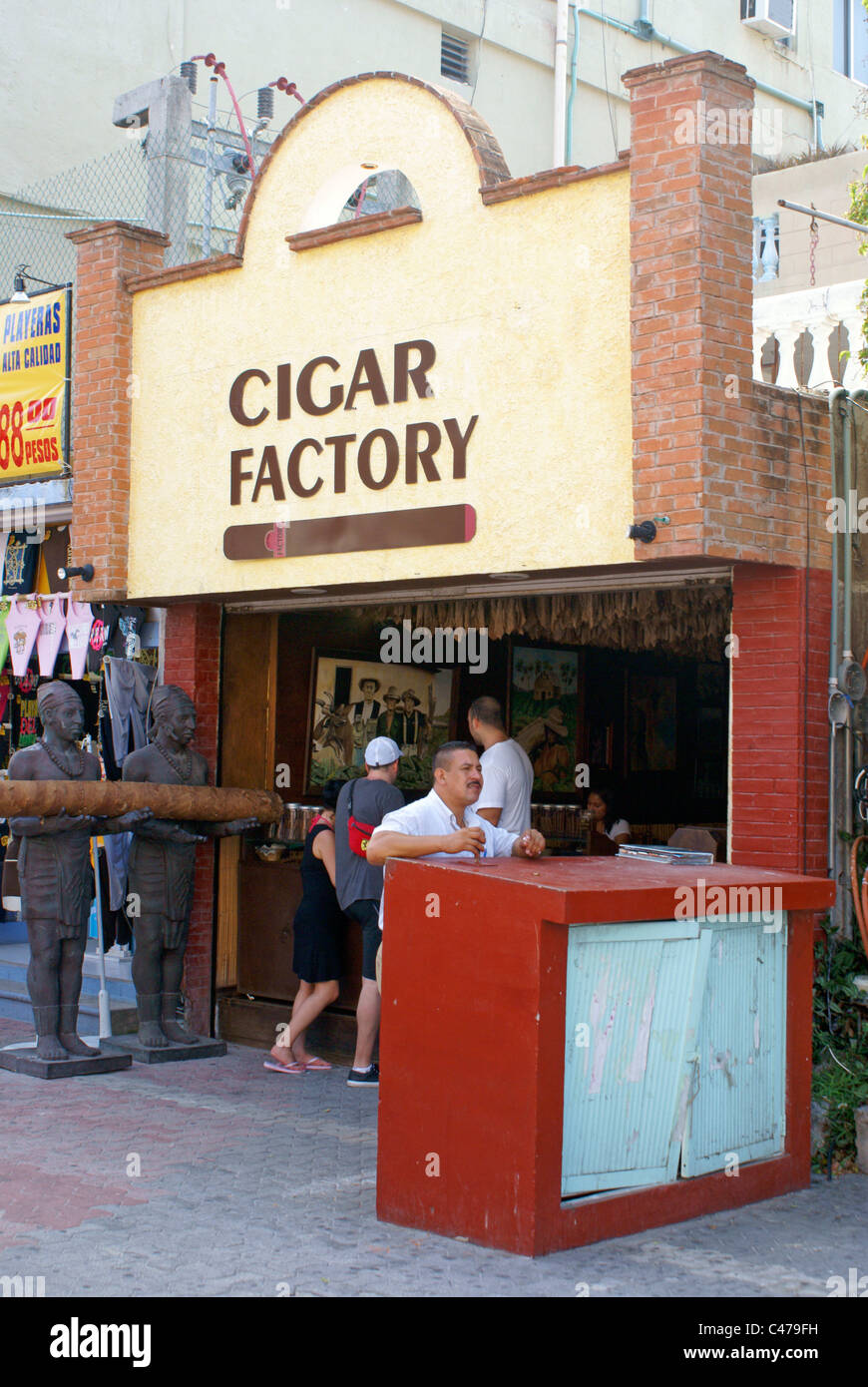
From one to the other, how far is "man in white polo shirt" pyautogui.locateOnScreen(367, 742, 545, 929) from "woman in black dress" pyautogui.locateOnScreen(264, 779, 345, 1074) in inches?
102

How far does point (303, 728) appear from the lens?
37.1ft

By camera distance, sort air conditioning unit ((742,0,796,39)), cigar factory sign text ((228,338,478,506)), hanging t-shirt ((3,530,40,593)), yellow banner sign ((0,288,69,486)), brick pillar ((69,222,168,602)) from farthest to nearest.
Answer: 1. air conditioning unit ((742,0,796,39))
2. hanging t-shirt ((3,530,40,593))
3. yellow banner sign ((0,288,69,486))
4. brick pillar ((69,222,168,602))
5. cigar factory sign text ((228,338,478,506))

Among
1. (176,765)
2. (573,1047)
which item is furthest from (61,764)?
(573,1047)

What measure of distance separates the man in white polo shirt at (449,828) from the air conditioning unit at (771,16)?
1990 cm

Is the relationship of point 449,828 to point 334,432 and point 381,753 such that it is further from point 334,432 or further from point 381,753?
point 334,432

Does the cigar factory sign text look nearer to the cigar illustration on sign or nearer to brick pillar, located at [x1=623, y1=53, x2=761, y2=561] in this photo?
the cigar illustration on sign

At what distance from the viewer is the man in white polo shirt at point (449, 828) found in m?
6.30

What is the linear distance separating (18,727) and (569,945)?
9089 mm

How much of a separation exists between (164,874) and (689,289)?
504 centimetres

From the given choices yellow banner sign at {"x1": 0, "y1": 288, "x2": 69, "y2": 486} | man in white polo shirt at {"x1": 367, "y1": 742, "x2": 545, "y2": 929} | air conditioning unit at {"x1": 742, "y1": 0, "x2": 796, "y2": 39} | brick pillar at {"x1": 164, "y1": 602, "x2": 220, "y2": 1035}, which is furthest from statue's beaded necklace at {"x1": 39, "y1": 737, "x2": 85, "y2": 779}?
air conditioning unit at {"x1": 742, "y1": 0, "x2": 796, "y2": 39}

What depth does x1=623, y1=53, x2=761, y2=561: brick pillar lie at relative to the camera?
24.2 feet

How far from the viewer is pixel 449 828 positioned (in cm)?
674

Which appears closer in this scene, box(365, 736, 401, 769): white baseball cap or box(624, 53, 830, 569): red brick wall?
box(624, 53, 830, 569): red brick wall

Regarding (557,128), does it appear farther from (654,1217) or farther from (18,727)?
(654,1217)
